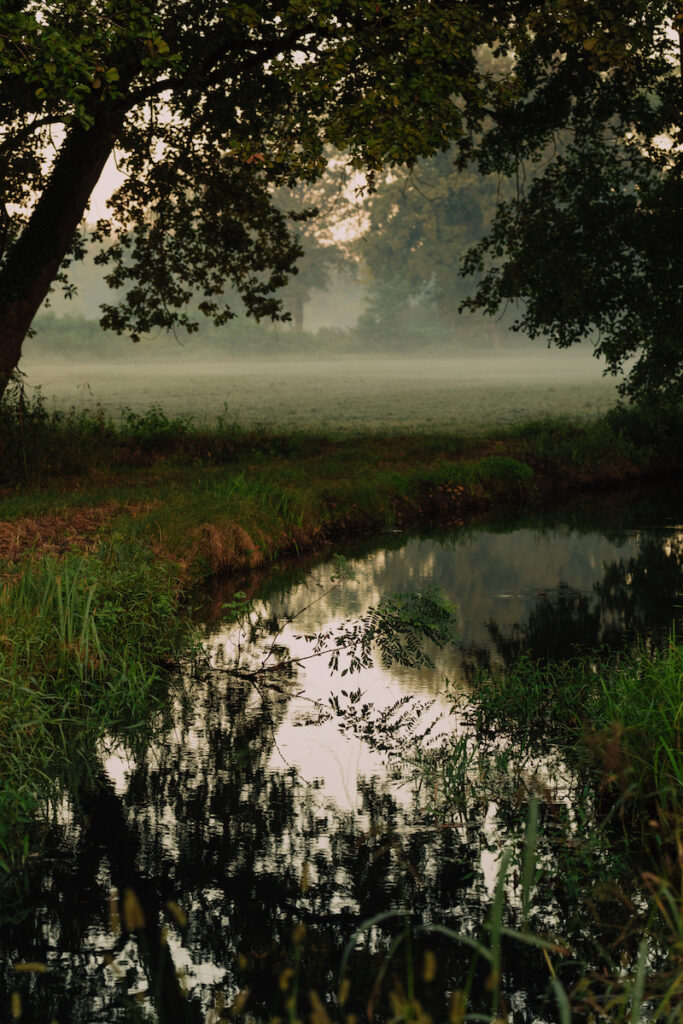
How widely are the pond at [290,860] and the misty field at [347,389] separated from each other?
36.9 ft

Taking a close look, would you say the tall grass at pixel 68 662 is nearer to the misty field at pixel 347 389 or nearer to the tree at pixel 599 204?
the misty field at pixel 347 389

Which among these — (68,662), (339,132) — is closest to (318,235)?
(339,132)

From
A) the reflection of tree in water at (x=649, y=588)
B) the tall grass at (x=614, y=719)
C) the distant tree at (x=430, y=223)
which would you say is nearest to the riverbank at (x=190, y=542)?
the tall grass at (x=614, y=719)

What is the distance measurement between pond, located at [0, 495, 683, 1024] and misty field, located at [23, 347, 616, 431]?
1125 cm

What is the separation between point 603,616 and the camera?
14.4 meters

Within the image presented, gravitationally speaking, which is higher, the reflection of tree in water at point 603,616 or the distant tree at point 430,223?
the distant tree at point 430,223

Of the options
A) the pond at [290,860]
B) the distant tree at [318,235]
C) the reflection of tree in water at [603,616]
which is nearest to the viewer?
the pond at [290,860]

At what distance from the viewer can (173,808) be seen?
803 centimetres

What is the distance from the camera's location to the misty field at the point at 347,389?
41812 millimetres

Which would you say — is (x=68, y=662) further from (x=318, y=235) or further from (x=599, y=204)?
(x=318, y=235)

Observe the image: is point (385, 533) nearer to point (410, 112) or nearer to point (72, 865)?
point (410, 112)

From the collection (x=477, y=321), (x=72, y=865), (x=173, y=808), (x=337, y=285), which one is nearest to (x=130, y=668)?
(x=173, y=808)

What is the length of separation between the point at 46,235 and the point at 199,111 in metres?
3.53

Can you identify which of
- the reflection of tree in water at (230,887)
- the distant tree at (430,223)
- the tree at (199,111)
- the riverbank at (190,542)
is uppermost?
the distant tree at (430,223)
